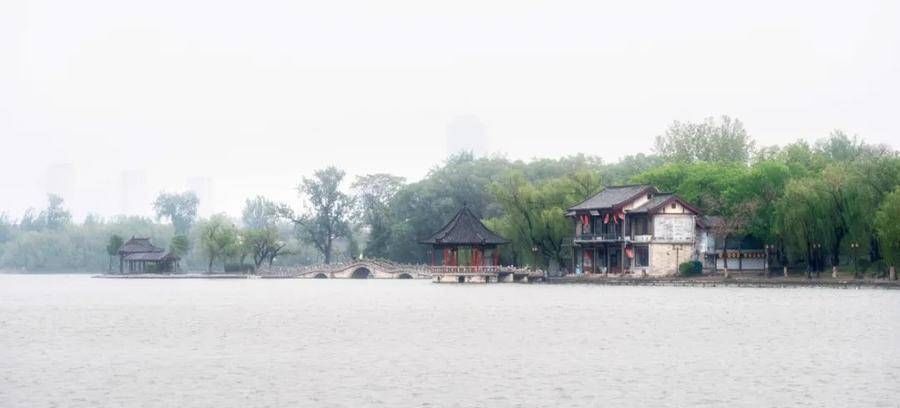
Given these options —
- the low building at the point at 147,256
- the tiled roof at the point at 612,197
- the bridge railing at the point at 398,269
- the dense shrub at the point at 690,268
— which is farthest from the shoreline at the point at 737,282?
the low building at the point at 147,256

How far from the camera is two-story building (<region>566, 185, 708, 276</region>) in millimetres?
85250

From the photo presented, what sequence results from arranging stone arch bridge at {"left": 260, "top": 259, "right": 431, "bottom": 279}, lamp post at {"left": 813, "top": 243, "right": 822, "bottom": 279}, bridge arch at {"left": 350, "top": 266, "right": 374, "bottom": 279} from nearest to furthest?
lamp post at {"left": 813, "top": 243, "right": 822, "bottom": 279} < stone arch bridge at {"left": 260, "top": 259, "right": 431, "bottom": 279} < bridge arch at {"left": 350, "top": 266, "right": 374, "bottom": 279}

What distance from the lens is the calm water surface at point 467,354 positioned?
1107 inches

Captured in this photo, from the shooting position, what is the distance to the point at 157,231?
557ft

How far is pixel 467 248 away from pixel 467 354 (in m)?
55.8

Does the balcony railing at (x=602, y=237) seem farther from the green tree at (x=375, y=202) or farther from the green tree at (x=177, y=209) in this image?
the green tree at (x=177, y=209)

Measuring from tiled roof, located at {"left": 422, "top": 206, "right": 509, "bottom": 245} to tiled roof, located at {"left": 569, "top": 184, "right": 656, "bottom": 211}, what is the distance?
616 cm

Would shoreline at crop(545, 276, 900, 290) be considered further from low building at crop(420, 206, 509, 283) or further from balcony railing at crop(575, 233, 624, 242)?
low building at crop(420, 206, 509, 283)

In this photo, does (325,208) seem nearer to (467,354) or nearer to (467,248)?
(467,248)

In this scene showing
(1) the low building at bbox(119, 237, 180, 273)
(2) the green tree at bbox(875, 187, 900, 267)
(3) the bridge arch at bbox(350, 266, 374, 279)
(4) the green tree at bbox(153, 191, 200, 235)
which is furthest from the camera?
(4) the green tree at bbox(153, 191, 200, 235)

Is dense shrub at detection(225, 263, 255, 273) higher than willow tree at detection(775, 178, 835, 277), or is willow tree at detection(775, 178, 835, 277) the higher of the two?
willow tree at detection(775, 178, 835, 277)

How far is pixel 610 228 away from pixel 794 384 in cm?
5859

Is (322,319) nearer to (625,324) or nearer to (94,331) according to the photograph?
(94,331)

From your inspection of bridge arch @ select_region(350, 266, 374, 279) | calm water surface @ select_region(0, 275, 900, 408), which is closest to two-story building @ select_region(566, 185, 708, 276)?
calm water surface @ select_region(0, 275, 900, 408)
